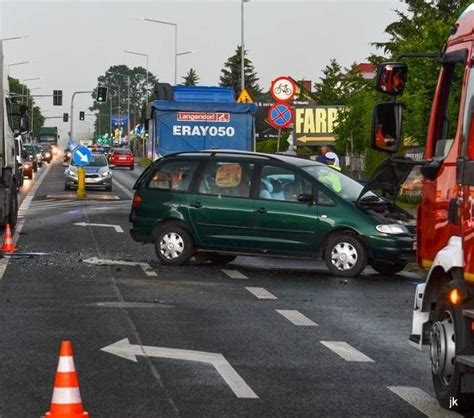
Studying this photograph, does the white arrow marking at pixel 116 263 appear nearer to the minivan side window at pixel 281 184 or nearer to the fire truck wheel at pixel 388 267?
the minivan side window at pixel 281 184

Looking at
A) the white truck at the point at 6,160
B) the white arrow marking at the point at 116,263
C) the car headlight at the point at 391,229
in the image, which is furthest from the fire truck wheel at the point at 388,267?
the white truck at the point at 6,160

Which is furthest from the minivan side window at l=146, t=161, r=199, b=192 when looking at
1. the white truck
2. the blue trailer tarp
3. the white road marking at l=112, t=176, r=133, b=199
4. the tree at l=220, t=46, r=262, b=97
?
the tree at l=220, t=46, r=262, b=97

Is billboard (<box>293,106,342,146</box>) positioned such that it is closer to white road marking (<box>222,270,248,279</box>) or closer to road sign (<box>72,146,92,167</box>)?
road sign (<box>72,146,92,167</box>)

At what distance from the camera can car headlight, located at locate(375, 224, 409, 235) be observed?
17.5 meters

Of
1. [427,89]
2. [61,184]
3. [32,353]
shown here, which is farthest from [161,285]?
[61,184]

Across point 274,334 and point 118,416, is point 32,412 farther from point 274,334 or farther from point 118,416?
point 274,334

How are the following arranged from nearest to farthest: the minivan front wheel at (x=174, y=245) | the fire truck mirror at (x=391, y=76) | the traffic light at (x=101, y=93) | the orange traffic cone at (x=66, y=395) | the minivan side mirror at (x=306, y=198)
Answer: the orange traffic cone at (x=66, y=395) → the fire truck mirror at (x=391, y=76) → the minivan side mirror at (x=306, y=198) → the minivan front wheel at (x=174, y=245) → the traffic light at (x=101, y=93)

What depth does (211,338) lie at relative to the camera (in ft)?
37.6

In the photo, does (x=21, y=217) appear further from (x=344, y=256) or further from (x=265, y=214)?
(x=344, y=256)

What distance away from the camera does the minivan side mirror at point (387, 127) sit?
8.56 metres

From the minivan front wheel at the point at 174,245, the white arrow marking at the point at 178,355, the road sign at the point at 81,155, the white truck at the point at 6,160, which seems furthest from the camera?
the road sign at the point at 81,155

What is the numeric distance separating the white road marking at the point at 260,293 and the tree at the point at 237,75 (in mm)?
115002

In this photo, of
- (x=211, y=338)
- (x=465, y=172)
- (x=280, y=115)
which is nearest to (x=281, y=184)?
(x=211, y=338)

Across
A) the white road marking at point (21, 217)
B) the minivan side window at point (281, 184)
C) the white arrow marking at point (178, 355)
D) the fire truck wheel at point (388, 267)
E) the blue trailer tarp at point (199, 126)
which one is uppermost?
the blue trailer tarp at point (199, 126)
